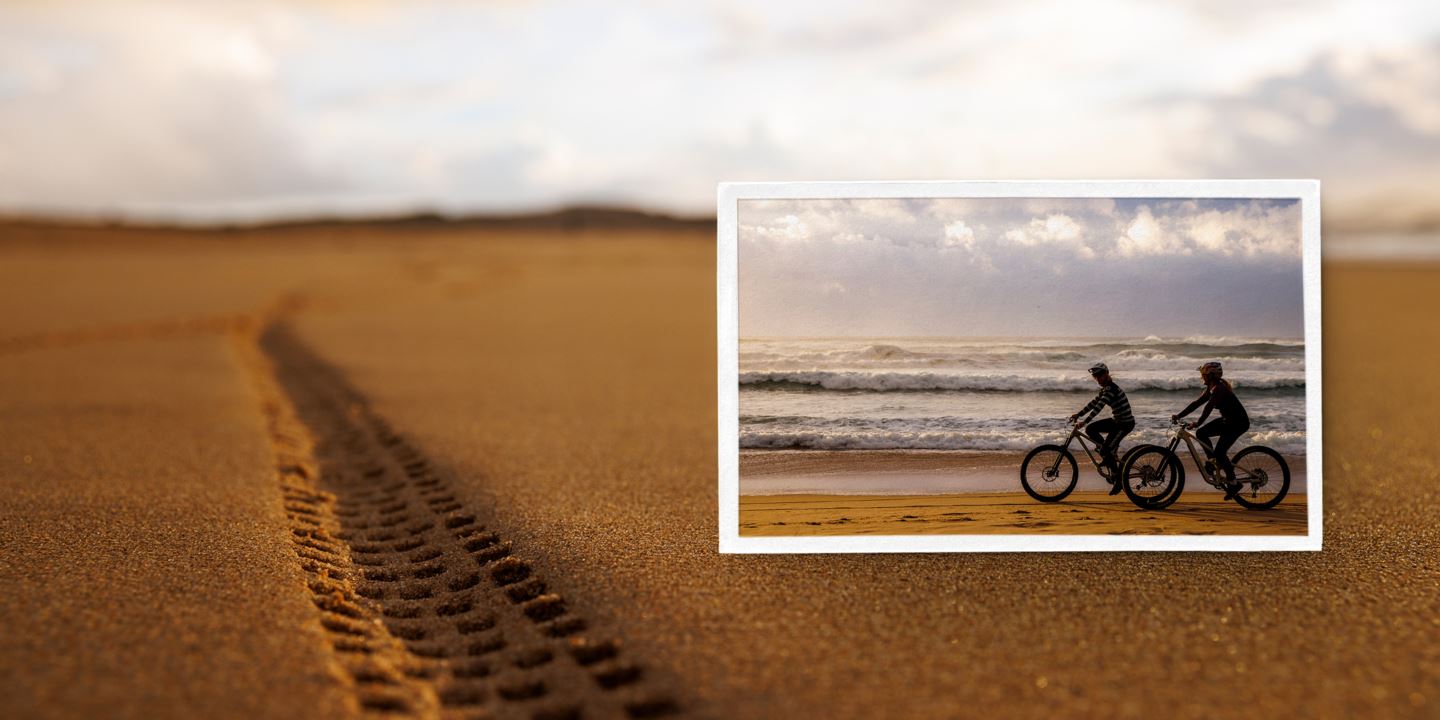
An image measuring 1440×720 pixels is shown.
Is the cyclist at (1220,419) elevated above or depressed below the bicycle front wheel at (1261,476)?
above

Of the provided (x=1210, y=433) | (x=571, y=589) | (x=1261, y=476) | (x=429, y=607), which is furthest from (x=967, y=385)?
(x=429, y=607)

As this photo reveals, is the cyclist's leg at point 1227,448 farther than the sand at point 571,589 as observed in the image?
Yes

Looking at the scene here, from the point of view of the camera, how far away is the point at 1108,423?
2.45m

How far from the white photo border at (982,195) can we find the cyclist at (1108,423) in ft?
0.56

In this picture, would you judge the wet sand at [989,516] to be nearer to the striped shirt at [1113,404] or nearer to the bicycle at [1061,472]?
the bicycle at [1061,472]

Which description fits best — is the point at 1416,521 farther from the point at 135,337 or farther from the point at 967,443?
the point at 135,337

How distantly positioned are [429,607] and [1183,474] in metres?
1.77

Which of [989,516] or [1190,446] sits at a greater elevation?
[1190,446]

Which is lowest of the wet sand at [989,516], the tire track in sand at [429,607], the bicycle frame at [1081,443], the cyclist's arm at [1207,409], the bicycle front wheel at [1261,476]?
the tire track in sand at [429,607]

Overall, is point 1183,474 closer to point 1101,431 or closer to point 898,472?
point 1101,431

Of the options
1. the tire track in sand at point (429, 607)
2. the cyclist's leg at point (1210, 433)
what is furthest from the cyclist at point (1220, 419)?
the tire track in sand at point (429, 607)

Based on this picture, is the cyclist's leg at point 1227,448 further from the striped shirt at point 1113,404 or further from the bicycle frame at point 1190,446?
the striped shirt at point 1113,404

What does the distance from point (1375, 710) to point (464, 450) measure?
2.81 m

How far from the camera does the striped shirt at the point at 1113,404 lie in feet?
8.04
